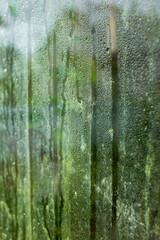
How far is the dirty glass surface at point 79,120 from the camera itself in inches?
33.9

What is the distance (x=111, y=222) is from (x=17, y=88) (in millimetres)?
964

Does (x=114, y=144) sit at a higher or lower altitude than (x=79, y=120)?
lower

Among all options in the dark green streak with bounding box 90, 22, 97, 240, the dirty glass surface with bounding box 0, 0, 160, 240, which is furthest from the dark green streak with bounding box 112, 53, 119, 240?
the dark green streak with bounding box 90, 22, 97, 240

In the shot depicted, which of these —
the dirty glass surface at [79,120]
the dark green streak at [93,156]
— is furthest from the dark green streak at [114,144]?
the dark green streak at [93,156]

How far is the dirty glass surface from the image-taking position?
86cm

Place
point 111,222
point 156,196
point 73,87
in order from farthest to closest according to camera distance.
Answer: point 73,87
point 111,222
point 156,196

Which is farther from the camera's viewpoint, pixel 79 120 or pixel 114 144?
pixel 79 120

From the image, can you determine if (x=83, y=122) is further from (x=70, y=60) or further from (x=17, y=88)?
(x=17, y=88)

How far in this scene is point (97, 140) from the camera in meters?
1.04

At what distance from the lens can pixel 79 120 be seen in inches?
43.5

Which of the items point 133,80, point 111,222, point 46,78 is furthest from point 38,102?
point 111,222

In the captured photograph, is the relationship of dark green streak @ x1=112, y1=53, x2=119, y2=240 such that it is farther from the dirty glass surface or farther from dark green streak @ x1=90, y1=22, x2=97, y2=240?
dark green streak @ x1=90, y1=22, x2=97, y2=240

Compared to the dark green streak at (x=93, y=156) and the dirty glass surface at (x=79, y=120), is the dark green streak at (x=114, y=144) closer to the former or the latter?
the dirty glass surface at (x=79, y=120)

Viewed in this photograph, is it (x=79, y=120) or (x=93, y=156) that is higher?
(x=79, y=120)
